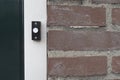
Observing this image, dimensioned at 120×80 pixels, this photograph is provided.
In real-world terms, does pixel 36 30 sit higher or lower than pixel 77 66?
higher

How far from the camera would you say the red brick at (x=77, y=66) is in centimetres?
86

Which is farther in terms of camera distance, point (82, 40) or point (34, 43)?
point (34, 43)

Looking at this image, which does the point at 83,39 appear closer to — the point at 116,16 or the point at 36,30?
the point at 116,16

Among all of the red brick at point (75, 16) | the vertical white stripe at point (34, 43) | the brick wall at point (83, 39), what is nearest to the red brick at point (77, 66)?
the brick wall at point (83, 39)

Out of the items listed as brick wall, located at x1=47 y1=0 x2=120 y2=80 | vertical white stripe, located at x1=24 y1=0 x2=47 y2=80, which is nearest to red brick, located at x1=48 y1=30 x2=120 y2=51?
brick wall, located at x1=47 y1=0 x2=120 y2=80

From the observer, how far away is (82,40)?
0.87 meters

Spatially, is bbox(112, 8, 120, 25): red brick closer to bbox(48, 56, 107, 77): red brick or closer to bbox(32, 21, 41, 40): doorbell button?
bbox(48, 56, 107, 77): red brick
